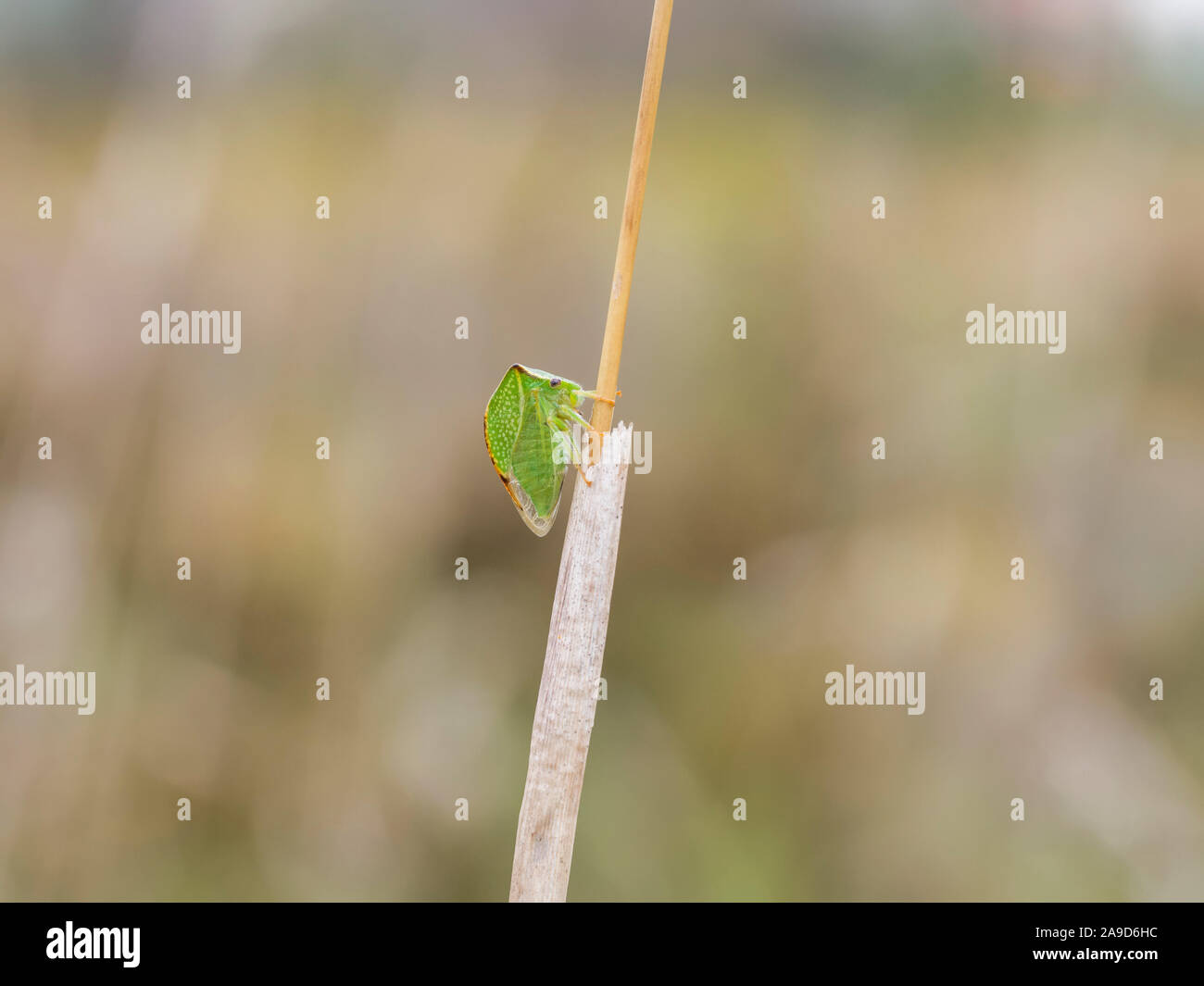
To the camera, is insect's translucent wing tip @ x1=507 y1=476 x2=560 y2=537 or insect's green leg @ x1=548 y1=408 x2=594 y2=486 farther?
insect's translucent wing tip @ x1=507 y1=476 x2=560 y2=537

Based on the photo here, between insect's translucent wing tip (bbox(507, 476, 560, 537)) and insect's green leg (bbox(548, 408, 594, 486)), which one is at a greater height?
insect's green leg (bbox(548, 408, 594, 486))

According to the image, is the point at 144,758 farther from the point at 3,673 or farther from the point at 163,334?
the point at 163,334

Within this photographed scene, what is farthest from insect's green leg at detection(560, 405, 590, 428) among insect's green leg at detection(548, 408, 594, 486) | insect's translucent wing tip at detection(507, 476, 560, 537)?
insect's translucent wing tip at detection(507, 476, 560, 537)

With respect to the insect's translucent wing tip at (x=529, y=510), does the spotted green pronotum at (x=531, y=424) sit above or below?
above

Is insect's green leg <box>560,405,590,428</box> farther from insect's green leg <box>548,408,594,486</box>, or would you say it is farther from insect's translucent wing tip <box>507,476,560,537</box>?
insect's translucent wing tip <box>507,476,560,537</box>

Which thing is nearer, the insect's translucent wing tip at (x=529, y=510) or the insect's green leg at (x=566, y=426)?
the insect's green leg at (x=566, y=426)

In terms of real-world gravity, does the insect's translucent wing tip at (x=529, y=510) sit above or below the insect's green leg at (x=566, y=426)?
below

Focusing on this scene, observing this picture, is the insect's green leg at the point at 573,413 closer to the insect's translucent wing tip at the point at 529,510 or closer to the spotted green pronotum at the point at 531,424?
the spotted green pronotum at the point at 531,424

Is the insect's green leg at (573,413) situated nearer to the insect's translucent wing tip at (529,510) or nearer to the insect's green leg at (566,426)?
the insect's green leg at (566,426)

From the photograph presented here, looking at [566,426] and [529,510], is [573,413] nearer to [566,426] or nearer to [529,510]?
[566,426]

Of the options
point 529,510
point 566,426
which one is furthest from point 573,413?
point 529,510

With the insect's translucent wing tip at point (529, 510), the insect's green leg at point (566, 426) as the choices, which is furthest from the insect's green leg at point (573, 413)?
the insect's translucent wing tip at point (529, 510)
